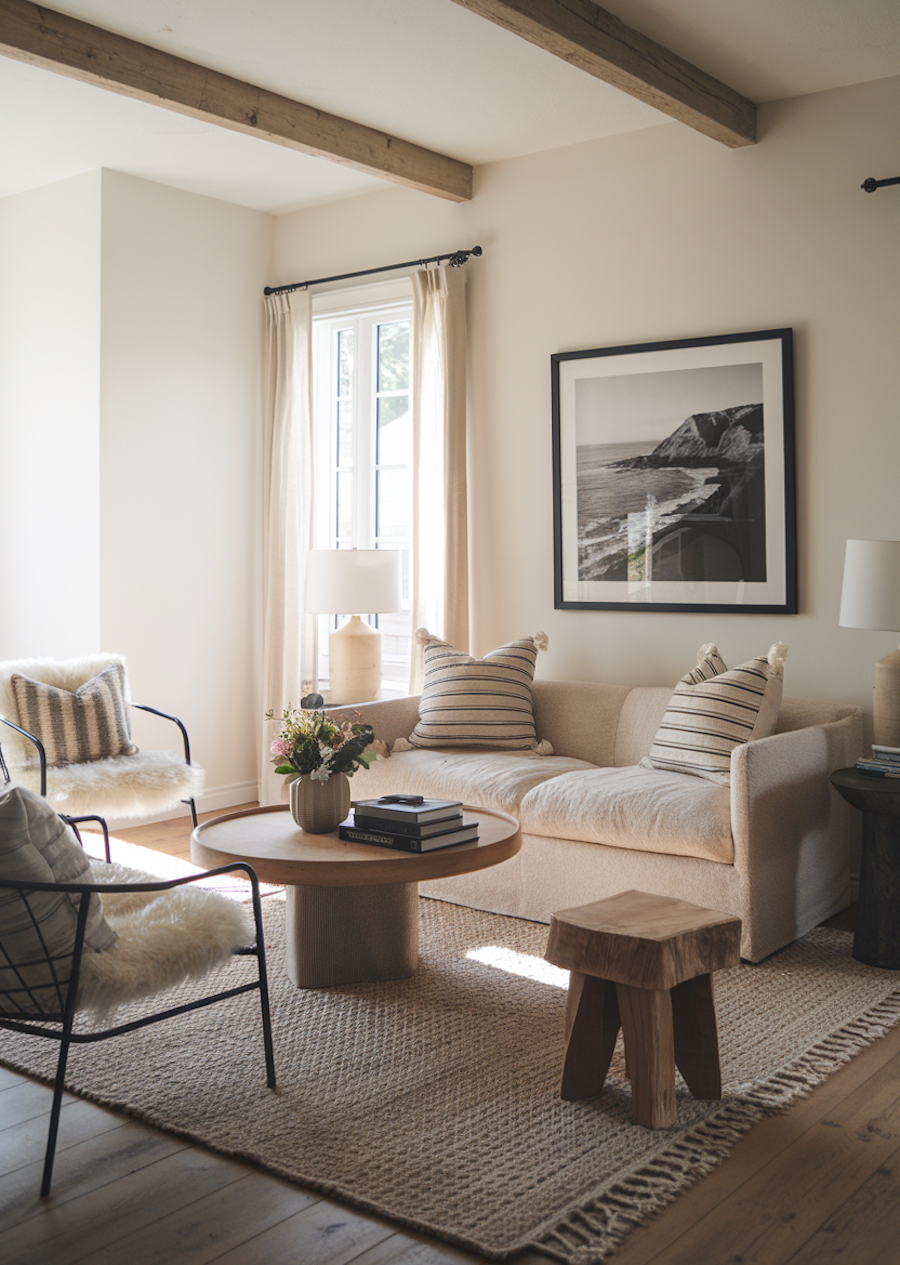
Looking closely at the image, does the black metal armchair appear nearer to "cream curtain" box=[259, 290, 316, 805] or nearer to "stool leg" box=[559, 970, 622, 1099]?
"cream curtain" box=[259, 290, 316, 805]

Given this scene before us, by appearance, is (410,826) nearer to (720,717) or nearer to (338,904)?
(338,904)

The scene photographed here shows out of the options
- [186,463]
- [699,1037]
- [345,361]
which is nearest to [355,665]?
[186,463]

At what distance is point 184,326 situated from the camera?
548 cm

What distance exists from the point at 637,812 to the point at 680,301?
2163mm

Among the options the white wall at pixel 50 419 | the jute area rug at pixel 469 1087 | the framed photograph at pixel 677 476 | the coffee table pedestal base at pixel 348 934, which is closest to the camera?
the jute area rug at pixel 469 1087

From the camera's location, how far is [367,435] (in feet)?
18.6

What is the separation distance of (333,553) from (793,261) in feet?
7.05

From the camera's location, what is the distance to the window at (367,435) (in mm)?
5527

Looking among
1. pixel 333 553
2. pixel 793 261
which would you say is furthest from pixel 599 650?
pixel 793 261

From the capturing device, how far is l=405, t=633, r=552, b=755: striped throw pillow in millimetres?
4469

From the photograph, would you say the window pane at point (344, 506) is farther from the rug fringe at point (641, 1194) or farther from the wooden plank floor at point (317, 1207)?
the rug fringe at point (641, 1194)

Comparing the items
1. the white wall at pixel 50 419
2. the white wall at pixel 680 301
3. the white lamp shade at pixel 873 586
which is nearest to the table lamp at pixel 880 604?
the white lamp shade at pixel 873 586

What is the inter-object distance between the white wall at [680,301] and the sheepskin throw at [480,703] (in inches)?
16.0

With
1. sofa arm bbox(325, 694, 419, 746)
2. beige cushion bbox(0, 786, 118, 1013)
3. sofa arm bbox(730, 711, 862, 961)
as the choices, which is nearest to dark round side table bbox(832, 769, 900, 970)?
sofa arm bbox(730, 711, 862, 961)
